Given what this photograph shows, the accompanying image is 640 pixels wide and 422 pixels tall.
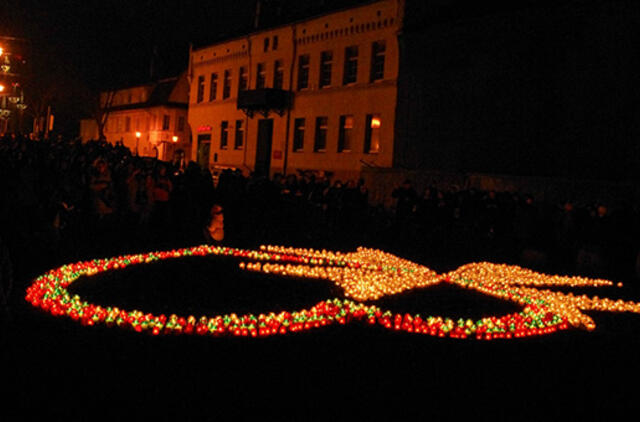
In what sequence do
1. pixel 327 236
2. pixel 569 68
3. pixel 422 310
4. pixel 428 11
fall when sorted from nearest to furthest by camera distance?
pixel 422 310 → pixel 327 236 → pixel 569 68 → pixel 428 11

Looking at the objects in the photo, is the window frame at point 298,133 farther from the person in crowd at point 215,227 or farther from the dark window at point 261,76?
the person in crowd at point 215,227

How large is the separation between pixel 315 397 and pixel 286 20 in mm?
38593

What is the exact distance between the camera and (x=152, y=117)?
213 feet

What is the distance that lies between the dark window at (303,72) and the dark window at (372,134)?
7.04 meters

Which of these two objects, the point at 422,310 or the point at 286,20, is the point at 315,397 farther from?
the point at 286,20

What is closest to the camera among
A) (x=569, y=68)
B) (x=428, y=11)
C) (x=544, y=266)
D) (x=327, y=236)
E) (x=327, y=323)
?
(x=327, y=323)

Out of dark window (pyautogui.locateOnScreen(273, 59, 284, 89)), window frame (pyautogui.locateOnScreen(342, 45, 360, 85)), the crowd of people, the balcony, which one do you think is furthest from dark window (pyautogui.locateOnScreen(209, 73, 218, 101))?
the crowd of people

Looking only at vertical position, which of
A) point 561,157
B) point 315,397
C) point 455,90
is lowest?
point 315,397

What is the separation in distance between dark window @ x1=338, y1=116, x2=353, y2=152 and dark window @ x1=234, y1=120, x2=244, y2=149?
34.7 feet

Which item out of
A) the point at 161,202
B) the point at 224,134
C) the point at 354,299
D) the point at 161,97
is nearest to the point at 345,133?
the point at 224,134

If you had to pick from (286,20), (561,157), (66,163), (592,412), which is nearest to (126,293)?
(592,412)

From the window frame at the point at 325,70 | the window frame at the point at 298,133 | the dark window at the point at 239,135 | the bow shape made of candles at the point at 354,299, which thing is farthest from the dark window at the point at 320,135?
the bow shape made of candles at the point at 354,299

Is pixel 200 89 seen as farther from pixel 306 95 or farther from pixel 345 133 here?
pixel 345 133

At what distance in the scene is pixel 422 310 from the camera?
33.4ft
